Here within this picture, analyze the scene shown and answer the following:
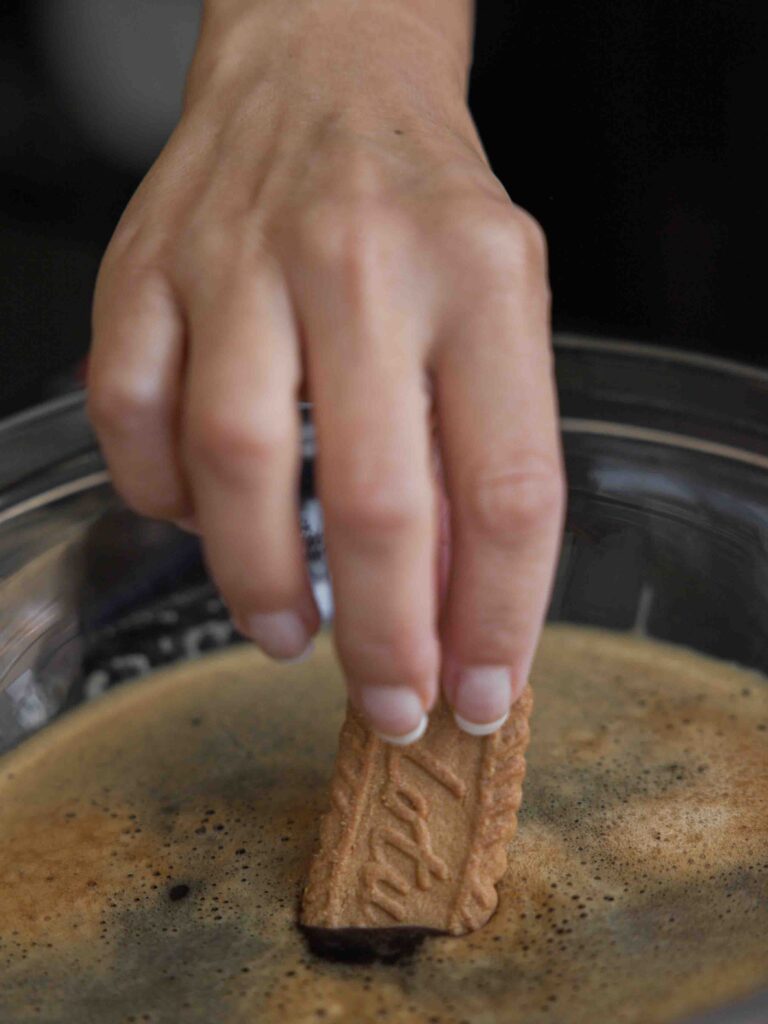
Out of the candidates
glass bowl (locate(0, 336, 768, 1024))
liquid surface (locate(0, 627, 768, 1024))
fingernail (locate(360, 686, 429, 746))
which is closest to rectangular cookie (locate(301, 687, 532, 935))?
liquid surface (locate(0, 627, 768, 1024))

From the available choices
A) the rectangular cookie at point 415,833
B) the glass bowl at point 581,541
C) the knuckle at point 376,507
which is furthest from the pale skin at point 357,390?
the glass bowl at point 581,541

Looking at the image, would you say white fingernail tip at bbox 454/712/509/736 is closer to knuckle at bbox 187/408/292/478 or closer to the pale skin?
the pale skin

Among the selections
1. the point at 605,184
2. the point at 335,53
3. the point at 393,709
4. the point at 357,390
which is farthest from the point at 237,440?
the point at 605,184

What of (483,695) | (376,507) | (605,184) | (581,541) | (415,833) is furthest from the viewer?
(605,184)

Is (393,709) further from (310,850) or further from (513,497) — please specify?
(310,850)

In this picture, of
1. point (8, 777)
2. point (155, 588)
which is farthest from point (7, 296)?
point (8, 777)

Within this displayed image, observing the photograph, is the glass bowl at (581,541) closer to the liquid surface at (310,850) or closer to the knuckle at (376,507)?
the liquid surface at (310,850)

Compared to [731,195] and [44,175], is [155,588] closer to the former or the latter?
[731,195]
